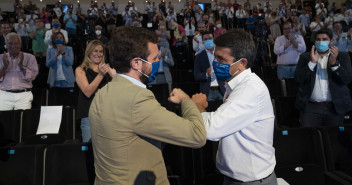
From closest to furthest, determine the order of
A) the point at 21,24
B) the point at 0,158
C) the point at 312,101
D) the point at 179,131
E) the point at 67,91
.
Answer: the point at 179,131 → the point at 0,158 → the point at 312,101 → the point at 67,91 → the point at 21,24

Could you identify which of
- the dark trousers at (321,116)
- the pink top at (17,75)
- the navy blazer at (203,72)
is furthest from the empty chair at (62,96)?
the dark trousers at (321,116)

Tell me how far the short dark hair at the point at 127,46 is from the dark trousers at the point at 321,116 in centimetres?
239

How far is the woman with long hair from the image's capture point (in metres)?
2.71

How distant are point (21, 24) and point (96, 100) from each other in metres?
10.9

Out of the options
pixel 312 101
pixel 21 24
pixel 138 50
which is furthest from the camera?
pixel 21 24

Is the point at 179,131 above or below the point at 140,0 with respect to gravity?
below

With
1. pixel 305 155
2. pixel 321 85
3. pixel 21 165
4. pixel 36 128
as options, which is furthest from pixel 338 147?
pixel 36 128

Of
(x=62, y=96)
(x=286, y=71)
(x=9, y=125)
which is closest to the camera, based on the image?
(x=9, y=125)

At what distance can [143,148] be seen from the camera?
1.34 m

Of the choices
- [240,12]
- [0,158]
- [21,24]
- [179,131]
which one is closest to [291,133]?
[179,131]

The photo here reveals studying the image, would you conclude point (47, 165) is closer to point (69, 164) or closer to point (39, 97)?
point (69, 164)

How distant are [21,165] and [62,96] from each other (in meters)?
2.38

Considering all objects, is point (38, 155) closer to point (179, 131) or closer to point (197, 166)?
point (197, 166)

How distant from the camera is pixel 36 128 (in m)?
3.68
